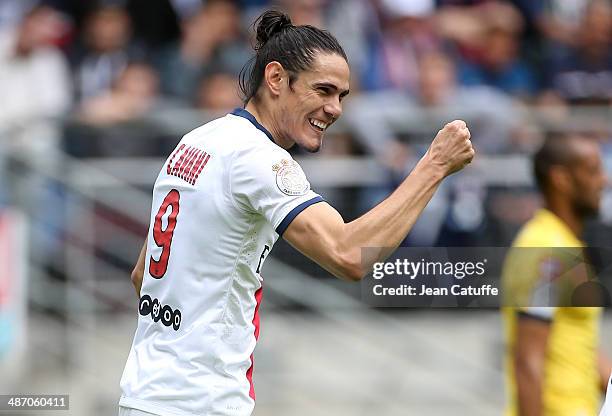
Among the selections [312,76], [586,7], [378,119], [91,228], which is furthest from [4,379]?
[586,7]

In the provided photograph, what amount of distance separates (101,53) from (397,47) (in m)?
2.45

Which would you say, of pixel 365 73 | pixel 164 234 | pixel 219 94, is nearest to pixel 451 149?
pixel 164 234

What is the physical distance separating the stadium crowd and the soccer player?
A: 14.6 feet

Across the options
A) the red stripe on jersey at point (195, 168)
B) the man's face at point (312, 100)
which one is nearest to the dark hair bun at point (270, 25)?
the man's face at point (312, 100)

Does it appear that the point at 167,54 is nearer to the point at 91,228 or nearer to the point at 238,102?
the point at 238,102

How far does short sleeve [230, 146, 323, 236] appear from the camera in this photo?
4059mm

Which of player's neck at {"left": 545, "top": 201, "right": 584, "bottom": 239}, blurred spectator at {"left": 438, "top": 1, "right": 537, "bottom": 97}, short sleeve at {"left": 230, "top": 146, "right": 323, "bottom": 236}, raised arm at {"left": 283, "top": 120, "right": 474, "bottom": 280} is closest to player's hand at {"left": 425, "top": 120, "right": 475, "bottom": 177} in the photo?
raised arm at {"left": 283, "top": 120, "right": 474, "bottom": 280}

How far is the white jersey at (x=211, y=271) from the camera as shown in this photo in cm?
413

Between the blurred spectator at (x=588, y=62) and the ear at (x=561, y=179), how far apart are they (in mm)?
4295

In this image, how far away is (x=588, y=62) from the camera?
10.7 m

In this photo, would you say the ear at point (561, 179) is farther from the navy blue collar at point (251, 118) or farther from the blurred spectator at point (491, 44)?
the blurred spectator at point (491, 44)

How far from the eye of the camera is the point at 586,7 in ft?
36.8

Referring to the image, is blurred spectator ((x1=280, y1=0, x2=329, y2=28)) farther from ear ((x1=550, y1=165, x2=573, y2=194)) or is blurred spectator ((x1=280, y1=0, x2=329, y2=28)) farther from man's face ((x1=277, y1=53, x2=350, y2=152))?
man's face ((x1=277, y1=53, x2=350, y2=152))

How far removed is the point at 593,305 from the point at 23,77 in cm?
589
